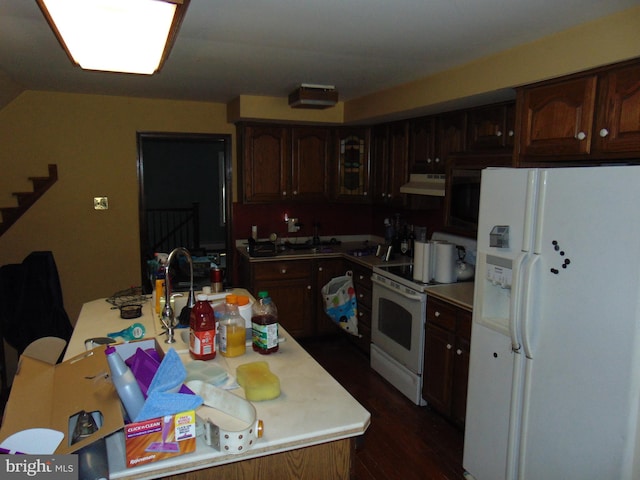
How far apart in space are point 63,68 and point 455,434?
3559 mm

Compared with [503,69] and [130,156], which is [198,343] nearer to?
[503,69]

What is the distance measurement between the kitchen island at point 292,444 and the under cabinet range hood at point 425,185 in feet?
7.06

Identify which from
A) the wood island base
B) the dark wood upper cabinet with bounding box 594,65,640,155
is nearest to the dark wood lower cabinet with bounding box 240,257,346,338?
the dark wood upper cabinet with bounding box 594,65,640,155

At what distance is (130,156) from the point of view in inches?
174

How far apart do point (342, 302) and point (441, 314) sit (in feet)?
4.50

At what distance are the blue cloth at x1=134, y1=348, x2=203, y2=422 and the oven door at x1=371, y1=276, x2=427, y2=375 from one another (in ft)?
7.15

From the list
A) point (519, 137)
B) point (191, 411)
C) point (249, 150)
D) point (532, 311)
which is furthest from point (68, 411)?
point (249, 150)

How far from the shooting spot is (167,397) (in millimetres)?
1272

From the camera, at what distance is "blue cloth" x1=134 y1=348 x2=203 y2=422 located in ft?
4.09

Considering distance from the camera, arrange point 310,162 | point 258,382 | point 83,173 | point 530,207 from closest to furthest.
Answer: point 258,382 → point 530,207 → point 83,173 → point 310,162

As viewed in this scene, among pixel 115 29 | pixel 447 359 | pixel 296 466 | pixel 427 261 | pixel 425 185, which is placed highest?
pixel 115 29

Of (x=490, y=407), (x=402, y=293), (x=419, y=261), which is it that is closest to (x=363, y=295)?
(x=402, y=293)

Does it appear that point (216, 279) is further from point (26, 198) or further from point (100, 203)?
point (26, 198)

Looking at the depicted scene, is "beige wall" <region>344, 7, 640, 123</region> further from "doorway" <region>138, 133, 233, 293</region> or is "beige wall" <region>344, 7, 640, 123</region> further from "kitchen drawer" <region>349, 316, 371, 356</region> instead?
"doorway" <region>138, 133, 233, 293</region>
